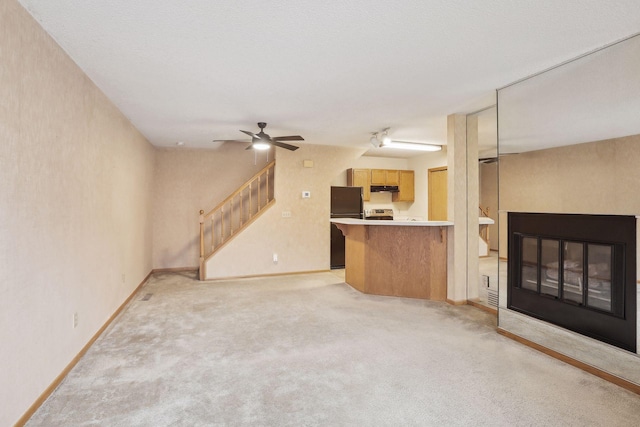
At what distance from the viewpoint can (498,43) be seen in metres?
2.37

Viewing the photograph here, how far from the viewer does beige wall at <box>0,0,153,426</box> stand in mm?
1778

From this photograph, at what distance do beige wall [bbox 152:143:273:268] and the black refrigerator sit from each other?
188 centimetres

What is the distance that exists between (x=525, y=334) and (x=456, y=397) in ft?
4.52

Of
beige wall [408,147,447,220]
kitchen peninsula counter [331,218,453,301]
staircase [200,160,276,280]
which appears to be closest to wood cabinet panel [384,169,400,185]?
beige wall [408,147,447,220]

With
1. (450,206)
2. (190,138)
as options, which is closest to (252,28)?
(450,206)

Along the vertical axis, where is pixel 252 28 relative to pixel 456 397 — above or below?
above

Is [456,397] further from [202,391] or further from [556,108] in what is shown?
[556,108]

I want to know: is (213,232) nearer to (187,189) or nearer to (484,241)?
(187,189)

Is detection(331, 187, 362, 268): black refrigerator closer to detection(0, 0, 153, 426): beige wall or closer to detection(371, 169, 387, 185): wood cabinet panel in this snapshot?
detection(371, 169, 387, 185): wood cabinet panel

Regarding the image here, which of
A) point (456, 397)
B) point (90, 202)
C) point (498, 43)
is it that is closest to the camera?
point (456, 397)

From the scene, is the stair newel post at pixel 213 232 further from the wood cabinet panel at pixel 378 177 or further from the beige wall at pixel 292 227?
the wood cabinet panel at pixel 378 177

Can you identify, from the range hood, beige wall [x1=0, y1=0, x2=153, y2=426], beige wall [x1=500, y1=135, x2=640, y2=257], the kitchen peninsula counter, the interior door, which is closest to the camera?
beige wall [x1=0, y1=0, x2=153, y2=426]

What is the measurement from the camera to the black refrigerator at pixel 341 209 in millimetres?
6473

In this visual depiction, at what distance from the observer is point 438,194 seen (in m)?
7.07
